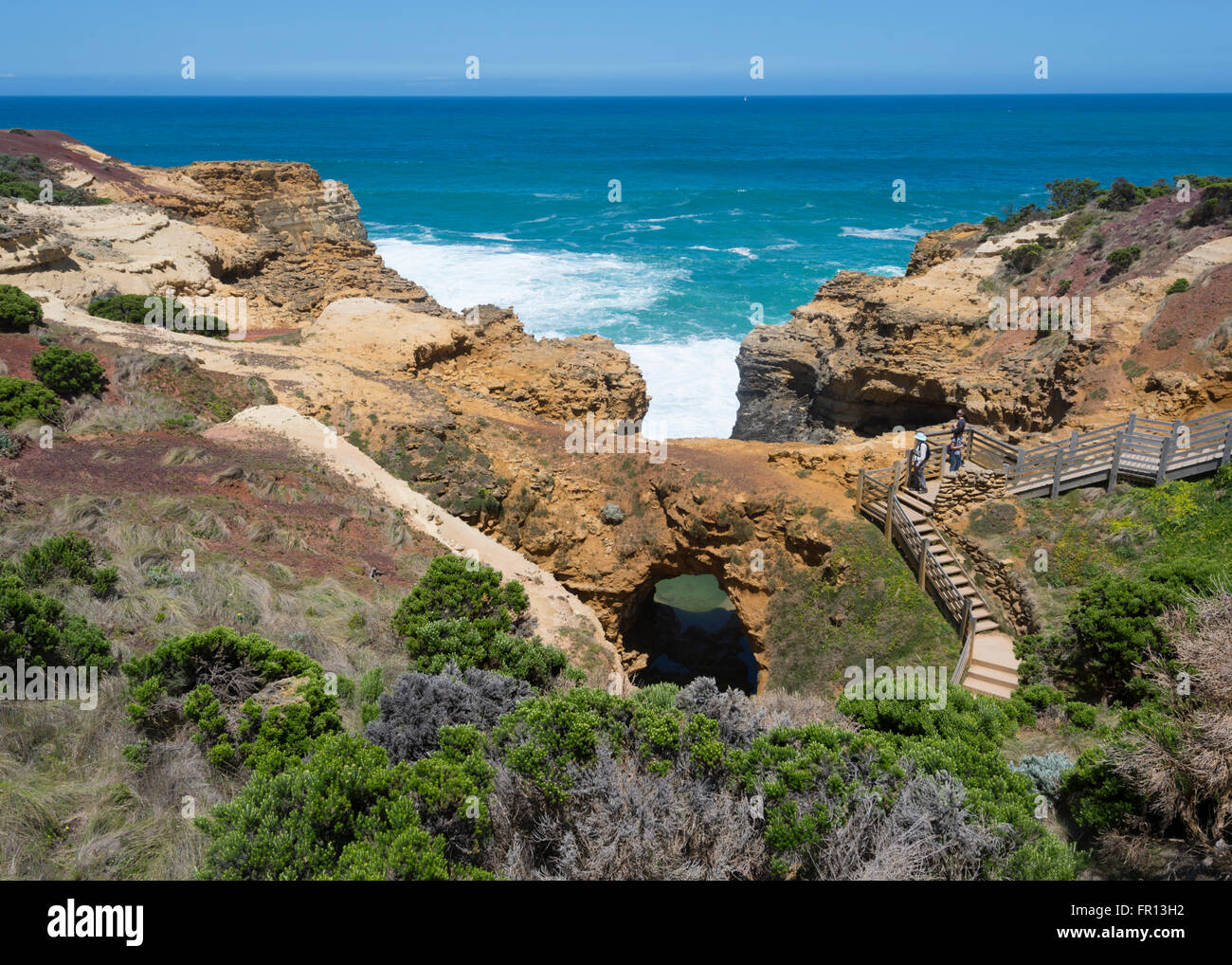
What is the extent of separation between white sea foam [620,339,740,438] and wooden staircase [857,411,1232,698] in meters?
19.5

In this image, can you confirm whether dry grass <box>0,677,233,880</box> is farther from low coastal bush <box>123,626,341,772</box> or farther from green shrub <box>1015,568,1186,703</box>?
green shrub <box>1015,568,1186,703</box>

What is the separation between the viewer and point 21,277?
2542 cm

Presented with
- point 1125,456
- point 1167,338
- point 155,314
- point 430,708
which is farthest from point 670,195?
point 430,708

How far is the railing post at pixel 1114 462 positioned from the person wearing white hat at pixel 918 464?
3789mm

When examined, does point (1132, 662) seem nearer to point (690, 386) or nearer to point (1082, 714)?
point (1082, 714)

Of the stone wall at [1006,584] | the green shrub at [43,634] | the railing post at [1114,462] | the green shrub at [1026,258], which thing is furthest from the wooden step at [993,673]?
the green shrub at [1026,258]

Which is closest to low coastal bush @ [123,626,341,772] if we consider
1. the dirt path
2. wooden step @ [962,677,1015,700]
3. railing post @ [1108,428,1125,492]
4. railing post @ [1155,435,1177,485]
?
the dirt path

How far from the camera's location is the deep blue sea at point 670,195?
5653 cm

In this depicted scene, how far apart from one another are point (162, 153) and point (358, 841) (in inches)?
5537

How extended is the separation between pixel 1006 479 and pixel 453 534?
12.6 metres

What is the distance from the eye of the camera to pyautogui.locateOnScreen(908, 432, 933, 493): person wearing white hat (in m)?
18.8

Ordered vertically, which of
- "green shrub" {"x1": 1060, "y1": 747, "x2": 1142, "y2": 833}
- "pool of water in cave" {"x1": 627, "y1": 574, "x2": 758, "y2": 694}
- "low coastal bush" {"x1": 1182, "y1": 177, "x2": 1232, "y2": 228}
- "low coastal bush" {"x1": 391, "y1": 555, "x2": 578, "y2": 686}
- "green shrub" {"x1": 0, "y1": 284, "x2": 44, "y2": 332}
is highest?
"low coastal bush" {"x1": 1182, "y1": 177, "x2": 1232, "y2": 228}

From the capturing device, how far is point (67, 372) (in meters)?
18.5
